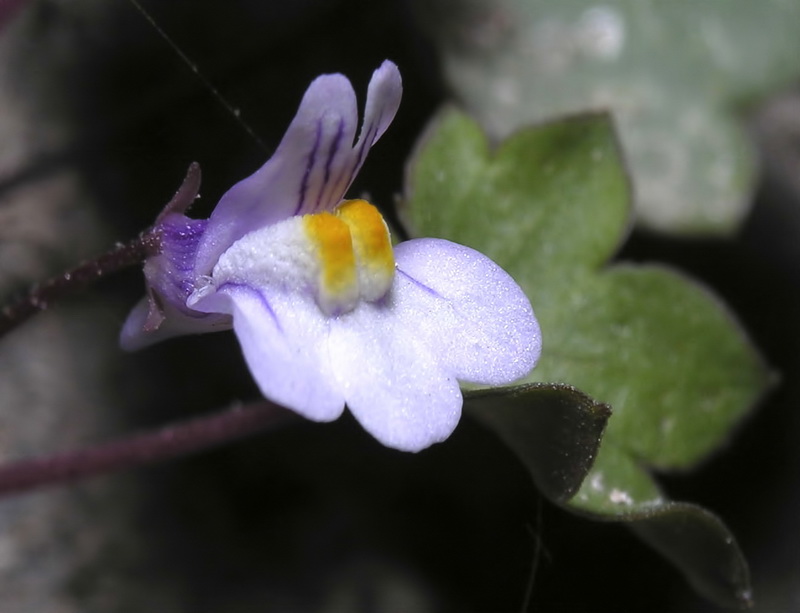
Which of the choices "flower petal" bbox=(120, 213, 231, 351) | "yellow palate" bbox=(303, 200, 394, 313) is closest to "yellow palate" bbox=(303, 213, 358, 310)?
"yellow palate" bbox=(303, 200, 394, 313)

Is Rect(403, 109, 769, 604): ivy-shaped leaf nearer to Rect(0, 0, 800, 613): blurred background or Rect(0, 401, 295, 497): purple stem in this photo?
Rect(0, 0, 800, 613): blurred background

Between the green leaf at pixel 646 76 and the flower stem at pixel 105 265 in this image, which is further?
the green leaf at pixel 646 76

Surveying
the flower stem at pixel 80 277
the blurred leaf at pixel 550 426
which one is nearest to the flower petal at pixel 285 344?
the flower stem at pixel 80 277

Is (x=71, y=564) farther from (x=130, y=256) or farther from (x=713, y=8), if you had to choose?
(x=713, y=8)

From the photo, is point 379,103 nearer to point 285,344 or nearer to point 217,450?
point 285,344

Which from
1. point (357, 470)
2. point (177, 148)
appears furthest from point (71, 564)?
point (177, 148)

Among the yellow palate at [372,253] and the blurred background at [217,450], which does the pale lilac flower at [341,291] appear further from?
the blurred background at [217,450]

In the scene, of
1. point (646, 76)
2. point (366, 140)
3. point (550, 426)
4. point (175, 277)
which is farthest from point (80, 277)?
point (646, 76)
